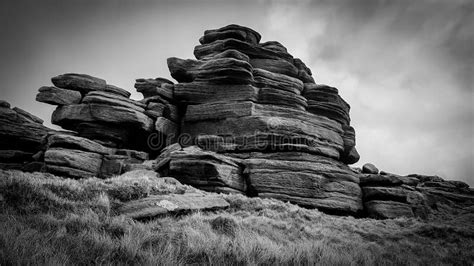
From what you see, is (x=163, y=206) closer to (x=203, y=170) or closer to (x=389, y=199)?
(x=203, y=170)

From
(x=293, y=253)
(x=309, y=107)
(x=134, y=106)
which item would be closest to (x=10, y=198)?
(x=293, y=253)

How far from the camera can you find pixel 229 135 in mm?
30500

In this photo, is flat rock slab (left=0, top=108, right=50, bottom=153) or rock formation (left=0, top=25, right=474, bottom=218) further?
flat rock slab (left=0, top=108, right=50, bottom=153)

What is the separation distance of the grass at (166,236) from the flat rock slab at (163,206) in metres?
0.63

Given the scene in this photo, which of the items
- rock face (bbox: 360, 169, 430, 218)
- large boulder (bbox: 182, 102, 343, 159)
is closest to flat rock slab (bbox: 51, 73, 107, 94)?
large boulder (bbox: 182, 102, 343, 159)

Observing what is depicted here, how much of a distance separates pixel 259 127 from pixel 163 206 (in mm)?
18077

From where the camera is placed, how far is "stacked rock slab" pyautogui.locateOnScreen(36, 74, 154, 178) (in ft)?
90.7

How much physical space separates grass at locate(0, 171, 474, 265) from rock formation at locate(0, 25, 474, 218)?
605cm

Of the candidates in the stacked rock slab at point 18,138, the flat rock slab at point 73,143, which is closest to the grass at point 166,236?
the flat rock slab at point 73,143

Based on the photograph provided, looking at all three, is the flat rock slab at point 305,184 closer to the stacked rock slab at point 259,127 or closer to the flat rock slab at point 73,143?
the stacked rock slab at point 259,127

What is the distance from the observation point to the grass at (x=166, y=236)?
260 inches

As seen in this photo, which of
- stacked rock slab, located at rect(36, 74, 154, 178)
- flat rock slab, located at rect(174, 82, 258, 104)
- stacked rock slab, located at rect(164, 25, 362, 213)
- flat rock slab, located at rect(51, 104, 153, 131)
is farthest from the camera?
flat rock slab, located at rect(51, 104, 153, 131)

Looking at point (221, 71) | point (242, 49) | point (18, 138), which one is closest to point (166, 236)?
point (221, 71)

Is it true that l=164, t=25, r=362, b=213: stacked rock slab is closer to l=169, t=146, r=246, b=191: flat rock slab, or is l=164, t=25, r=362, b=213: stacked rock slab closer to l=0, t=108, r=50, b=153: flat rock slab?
l=169, t=146, r=246, b=191: flat rock slab
